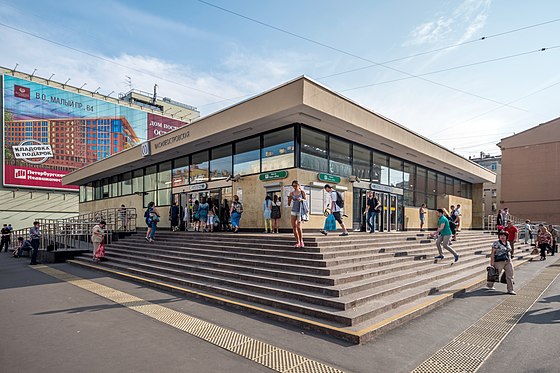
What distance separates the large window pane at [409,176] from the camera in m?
20.5

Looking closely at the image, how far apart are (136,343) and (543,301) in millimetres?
8042

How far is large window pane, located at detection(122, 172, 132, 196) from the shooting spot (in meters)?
24.8

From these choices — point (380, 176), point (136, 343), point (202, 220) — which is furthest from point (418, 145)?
point (136, 343)

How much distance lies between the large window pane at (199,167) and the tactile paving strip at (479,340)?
14.3 m

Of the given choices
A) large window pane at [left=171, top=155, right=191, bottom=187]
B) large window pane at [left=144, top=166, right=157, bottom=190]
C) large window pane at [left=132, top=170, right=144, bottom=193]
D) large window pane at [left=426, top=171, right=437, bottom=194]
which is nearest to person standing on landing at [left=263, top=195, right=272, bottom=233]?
large window pane at [left=171, top=155, right=191, bottom=187]

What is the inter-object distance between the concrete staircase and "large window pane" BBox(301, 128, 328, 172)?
4039mm

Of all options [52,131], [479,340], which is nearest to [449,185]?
[479,340]

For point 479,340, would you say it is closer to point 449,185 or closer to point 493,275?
point 493,275

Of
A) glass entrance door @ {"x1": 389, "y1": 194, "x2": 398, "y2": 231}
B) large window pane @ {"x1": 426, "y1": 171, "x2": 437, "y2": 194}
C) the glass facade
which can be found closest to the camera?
the glass facade

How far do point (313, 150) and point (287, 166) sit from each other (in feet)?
4.34

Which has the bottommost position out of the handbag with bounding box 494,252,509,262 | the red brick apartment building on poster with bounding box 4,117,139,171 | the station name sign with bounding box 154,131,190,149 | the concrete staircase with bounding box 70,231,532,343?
the concrete staircase with bounding box 70,231,532,343

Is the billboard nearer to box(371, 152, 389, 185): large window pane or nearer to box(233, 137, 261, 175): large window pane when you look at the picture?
box(233, 137, 261, 175): large window pane

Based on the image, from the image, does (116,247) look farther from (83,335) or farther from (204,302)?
(83,335)

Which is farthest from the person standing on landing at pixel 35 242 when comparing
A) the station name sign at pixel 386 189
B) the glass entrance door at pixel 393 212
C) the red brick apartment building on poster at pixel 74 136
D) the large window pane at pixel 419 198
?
the red brick apartment building on poster at pixel 74 136
